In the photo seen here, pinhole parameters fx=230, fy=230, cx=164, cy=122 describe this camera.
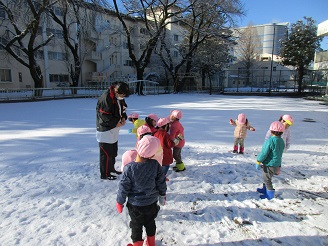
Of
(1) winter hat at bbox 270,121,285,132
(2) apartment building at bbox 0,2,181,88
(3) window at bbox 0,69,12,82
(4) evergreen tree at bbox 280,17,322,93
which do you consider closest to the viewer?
(1) winter hat at bbox 270,121,285,132

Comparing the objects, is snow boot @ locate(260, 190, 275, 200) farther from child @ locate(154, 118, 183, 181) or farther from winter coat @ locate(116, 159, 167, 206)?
winter coat @ locate(116, 159, 167, 206)

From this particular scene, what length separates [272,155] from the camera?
3.12 metres

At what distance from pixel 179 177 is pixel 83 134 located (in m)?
3.86

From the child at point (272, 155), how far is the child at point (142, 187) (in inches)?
66.1

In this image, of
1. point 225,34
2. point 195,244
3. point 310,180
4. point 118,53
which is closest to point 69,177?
point 195,244

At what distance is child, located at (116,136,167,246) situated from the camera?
214 centimetres

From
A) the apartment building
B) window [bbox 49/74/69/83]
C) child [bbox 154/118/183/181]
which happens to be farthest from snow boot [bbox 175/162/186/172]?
window [bbox 49/74/69/83]

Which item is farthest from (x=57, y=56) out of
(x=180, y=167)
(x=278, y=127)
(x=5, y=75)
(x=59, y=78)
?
(x=278, y=127)

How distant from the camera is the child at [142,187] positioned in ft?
Result: 7.01

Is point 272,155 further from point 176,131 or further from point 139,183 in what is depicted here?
point 139,183

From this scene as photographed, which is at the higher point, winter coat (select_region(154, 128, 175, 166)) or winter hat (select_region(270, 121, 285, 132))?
winter hat (select_region(270, 121, 285, 132))

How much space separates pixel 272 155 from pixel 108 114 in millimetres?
2407

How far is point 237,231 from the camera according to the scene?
8.27 ft

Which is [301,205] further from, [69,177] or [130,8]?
[130,8]
